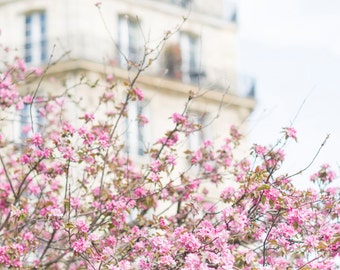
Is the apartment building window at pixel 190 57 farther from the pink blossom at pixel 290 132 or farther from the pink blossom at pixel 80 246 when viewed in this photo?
the pink blossom at pixel 80 246

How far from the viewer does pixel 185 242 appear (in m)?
8.43

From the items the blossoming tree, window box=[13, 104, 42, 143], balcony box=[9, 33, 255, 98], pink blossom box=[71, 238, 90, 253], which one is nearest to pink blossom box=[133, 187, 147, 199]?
the blossoming tree

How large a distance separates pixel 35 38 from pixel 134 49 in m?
2.75

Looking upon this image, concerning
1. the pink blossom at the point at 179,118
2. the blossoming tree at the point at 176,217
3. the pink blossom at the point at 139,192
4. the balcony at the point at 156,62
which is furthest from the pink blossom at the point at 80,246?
the balcony at the point at 156,62

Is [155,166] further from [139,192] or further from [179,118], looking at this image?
[179,118]

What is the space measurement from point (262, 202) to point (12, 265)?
8.11ft

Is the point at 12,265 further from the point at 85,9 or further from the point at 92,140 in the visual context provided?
the point at 85,9

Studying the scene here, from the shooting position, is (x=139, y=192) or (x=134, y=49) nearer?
(x=139, y=192)

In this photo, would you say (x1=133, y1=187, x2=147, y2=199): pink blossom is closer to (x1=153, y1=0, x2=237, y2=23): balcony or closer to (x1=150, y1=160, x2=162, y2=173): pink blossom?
(x1=150, y1=160, x2=162, y2=173): pink blossom

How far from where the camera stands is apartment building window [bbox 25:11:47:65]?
27.9 m

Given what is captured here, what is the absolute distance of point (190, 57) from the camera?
2980 centimetres

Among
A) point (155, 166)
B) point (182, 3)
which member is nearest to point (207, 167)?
point (155, 166)

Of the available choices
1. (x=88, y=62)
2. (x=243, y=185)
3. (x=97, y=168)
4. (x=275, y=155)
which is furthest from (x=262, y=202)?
(x=88, y=62)

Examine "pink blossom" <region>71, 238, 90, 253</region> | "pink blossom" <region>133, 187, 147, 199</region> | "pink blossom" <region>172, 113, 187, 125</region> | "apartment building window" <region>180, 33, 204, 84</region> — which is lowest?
"apartment building window" <region>180, 33, 204, 84</region>
